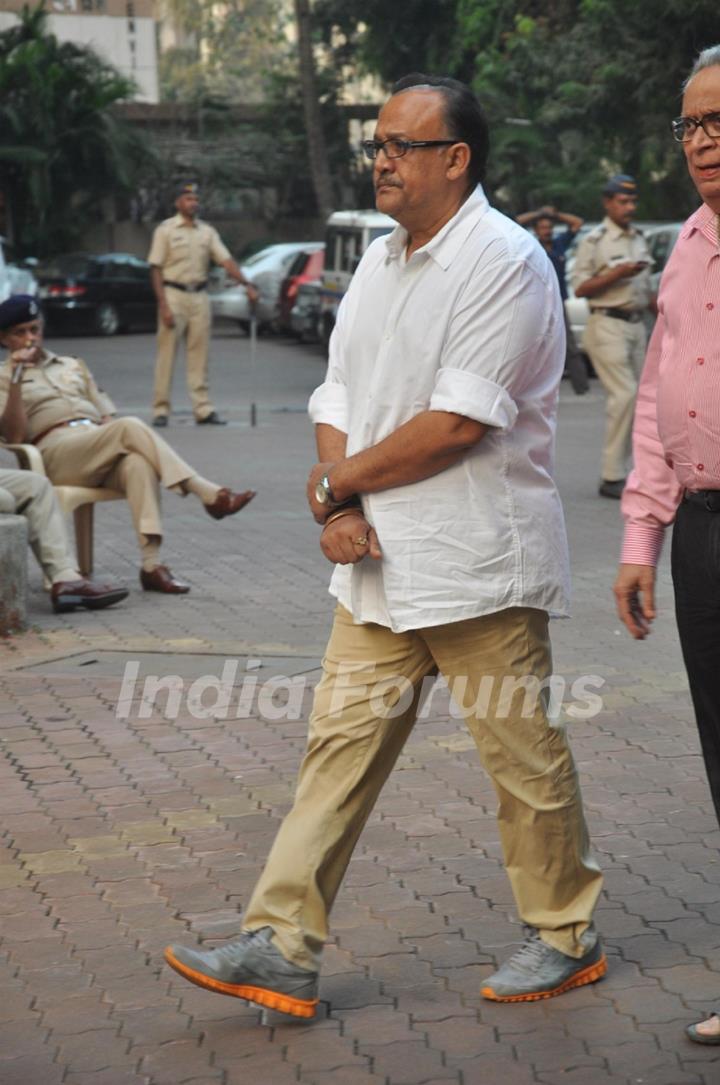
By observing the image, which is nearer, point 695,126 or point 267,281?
point 695,126

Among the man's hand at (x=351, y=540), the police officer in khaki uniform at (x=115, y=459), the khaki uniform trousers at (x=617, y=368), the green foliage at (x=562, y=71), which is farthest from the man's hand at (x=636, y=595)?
the green foliage at (x=562, y=71)

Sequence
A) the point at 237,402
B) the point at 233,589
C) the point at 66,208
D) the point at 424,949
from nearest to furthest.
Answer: the point at 424,949 → the point at 233,589 → the point at 237,402 → the point at 66,208

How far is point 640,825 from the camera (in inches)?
209

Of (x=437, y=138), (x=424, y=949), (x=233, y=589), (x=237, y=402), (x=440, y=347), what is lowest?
(x=237, y=402)

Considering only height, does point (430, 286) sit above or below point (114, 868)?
above

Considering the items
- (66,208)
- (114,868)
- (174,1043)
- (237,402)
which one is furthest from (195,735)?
(66,208)

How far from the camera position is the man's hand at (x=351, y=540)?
389cm

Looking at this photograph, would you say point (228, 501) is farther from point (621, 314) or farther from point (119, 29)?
point (119, 29)

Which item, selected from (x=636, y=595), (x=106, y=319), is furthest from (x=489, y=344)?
(x=106, y=319)

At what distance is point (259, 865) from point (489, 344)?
73.6 inches

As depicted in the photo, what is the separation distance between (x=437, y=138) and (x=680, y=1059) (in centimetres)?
202

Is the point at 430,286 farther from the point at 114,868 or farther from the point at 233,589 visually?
the point at 233,589

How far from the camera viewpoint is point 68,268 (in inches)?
1303

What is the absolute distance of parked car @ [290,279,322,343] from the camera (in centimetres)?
2784
